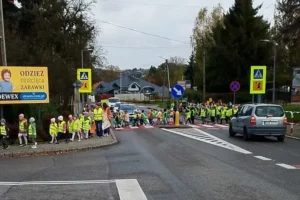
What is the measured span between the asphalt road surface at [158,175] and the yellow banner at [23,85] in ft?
17.1

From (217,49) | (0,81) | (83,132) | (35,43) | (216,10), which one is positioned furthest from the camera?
(216,10)

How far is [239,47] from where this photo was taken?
56.4 meters

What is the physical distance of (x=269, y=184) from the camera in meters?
8.62

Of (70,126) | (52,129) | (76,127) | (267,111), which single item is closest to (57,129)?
(52,129)

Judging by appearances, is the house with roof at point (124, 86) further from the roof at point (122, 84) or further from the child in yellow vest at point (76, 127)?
the child in yellow vest at point (76, 127)

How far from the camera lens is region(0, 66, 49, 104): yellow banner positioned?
61.2ft

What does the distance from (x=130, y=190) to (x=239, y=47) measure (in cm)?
5044

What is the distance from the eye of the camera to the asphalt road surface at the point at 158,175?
25.8ft

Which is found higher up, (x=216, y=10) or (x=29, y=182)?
(x=216, y=10)

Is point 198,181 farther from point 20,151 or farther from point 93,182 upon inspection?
point 20,151

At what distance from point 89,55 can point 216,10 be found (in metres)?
22.8

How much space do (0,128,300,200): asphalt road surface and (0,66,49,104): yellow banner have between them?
5223mm

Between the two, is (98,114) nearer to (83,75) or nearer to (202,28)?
(83,75)

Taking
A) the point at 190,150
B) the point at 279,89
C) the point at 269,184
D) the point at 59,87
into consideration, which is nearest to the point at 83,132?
the point at 190,150
